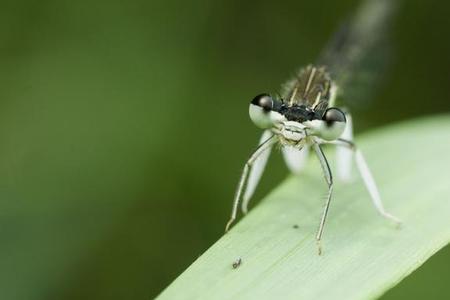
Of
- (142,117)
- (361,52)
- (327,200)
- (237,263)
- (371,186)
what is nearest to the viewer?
(237,263)

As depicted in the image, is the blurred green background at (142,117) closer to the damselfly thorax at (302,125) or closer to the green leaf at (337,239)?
the green leaf at (337,239)

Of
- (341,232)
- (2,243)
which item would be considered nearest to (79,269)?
(2,243)

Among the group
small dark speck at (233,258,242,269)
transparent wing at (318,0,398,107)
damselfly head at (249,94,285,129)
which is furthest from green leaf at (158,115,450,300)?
transparent wing at (318,0,398,107)

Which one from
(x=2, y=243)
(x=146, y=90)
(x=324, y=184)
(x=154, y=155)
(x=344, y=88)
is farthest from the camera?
(x=146, y=90)

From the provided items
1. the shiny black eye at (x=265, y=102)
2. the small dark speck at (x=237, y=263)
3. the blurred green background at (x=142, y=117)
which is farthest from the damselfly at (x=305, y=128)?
the blurred green background at (x=142, y=117)

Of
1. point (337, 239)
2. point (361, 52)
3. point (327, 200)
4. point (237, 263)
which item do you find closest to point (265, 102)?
point (327, 200)

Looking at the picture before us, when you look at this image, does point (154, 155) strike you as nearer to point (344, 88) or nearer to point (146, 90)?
point (146, 90)

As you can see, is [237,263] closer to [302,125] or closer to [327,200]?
[327,200]
